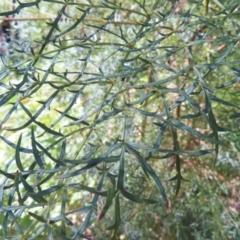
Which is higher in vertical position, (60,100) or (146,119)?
(60,100)

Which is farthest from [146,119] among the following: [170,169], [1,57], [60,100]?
[1,57]

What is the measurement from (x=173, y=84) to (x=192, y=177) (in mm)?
181

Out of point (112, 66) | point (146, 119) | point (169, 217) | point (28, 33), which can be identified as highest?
point (28, 33)

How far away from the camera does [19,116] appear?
3.86 ft

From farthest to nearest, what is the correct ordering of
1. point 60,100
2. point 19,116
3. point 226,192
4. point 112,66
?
1. point 19,116
2. point 60,100
3. point 112,66
4. point 226,192

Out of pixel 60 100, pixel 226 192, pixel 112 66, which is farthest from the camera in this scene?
pixel 60 100

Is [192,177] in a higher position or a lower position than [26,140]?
lower

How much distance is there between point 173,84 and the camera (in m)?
0.91

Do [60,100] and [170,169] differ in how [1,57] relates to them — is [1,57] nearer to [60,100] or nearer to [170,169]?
[170,169]

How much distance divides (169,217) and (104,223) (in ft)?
0.37

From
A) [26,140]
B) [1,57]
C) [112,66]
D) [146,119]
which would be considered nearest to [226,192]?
[146,119]

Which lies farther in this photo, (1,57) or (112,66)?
(112,66)

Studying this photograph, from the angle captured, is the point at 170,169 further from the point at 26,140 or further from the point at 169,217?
the point at 26,140

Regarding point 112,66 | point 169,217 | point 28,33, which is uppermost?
point 28,33
